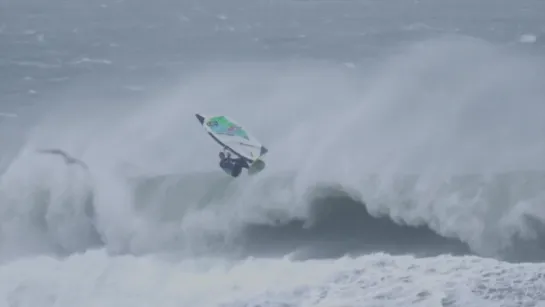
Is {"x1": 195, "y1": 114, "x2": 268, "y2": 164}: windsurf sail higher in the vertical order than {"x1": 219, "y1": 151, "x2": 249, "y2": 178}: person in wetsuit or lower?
higher

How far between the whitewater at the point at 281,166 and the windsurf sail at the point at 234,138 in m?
1.02

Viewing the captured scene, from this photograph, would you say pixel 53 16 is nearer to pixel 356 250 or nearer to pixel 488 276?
pixel 356 250

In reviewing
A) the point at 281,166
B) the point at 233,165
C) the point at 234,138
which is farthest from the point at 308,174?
the point at 234,138

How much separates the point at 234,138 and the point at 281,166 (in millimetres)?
2366

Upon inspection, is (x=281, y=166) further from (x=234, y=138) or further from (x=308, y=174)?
(x=234, y=138)

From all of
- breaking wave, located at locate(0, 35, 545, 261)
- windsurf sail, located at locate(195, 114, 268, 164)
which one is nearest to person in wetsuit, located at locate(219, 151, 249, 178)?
windsurf sail, located at locate(195, 114, 268, 164)

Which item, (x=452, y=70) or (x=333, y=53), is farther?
(x=333, y=53)

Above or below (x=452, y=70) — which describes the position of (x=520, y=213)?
below

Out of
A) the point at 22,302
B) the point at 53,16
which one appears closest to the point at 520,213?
the point at 22,302

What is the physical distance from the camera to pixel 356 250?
30766 millimetres

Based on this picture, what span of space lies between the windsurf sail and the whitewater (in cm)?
102

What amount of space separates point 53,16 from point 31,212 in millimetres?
22020

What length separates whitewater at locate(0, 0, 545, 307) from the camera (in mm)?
28922

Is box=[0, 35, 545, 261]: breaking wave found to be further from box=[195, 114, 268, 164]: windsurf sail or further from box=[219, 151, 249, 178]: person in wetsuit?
box=[195, 114, 268, 164]: windsurf sail
